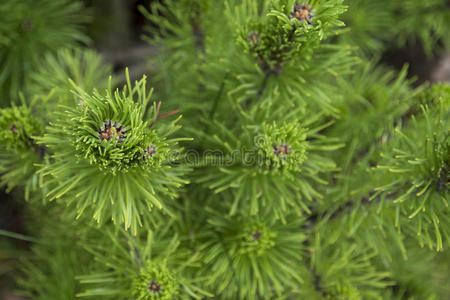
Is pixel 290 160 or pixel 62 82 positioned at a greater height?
pixel 62 82

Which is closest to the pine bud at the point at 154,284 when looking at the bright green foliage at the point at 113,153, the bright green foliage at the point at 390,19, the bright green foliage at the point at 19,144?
the bright green foliage at the point at 113,153

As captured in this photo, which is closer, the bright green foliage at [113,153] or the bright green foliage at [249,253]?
the bright green foliage at [113,153]

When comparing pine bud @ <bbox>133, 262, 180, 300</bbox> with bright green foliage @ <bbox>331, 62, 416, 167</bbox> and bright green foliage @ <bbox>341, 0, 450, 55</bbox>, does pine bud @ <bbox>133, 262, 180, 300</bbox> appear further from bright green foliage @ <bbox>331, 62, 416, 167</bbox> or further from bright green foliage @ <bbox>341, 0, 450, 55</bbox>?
bright green foliage @ <bbox>341, 0, 450, 55</bbox>

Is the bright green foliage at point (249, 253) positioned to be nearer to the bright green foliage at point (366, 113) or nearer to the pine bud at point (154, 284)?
the pine bud at point (154, 284)

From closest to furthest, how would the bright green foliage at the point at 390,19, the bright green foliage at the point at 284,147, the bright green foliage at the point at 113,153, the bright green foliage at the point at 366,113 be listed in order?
1. the bright green foliage at the point at 113,153
2. the bright green foliage at the point at 284,147
3. the bright green foliage at the point at 366,113
4. the bright green foliage at the point at 390,19

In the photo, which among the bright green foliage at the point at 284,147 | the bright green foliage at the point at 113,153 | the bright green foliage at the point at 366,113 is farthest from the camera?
the bright green foliage at the point at 366,113


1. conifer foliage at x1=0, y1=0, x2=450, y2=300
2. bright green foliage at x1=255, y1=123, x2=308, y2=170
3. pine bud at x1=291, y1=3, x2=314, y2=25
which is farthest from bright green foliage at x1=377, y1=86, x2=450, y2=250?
pine bud at x1=291, y1=3, x2=314, y2=25

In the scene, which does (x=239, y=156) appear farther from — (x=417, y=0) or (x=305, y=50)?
(x=417, y=0)

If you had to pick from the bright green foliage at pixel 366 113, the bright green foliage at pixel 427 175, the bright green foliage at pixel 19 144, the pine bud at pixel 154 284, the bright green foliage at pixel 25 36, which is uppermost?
the bright green foliage at pixel 25 36

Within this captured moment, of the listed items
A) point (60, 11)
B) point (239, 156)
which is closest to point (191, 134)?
point (239, 156)
